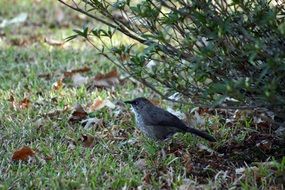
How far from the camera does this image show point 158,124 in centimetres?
435

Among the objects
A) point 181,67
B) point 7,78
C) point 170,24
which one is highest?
point 170,24

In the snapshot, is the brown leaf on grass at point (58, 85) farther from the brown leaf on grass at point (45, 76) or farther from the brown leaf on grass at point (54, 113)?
Answer: the brown leaf on grass at point (54, 113)

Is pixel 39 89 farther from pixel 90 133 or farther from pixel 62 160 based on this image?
pixel 62 160

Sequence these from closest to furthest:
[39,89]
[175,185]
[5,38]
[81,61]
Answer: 1. [175,185]
2. [39,89]
3. [81,61]
4. [5,38]

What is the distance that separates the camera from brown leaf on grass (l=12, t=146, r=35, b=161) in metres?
4.20

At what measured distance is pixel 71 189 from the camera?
3705mm

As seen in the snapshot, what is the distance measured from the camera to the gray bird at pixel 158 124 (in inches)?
168

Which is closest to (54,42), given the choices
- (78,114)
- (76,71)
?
(76,71)

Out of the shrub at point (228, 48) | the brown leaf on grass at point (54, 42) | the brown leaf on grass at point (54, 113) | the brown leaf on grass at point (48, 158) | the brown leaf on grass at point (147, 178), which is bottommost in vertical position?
the brown leaf on grass at point (48, 158)

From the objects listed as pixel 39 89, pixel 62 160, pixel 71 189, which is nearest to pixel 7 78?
pixel 39 89

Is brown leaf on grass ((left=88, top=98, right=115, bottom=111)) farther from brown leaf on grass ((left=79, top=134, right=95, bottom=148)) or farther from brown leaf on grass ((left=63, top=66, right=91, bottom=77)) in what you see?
brown leaf on grass ((left=63, top=66, right=91, bottom=77))

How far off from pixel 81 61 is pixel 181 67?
9.40ft

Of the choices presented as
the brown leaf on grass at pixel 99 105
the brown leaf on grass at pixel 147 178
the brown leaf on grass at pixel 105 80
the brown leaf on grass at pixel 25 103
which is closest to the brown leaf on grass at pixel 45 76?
Result: the brown leaf on grass at pixel 105 80

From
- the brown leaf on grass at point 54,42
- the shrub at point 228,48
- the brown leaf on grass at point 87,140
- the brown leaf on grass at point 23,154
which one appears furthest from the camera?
the brown leaf on grass at point 54,42
